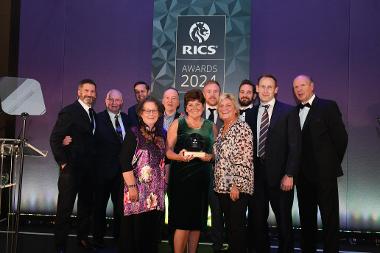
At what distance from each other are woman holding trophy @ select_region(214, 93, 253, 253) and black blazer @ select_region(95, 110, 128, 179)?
1906 millimetres

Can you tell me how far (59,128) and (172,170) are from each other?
155 centimetres

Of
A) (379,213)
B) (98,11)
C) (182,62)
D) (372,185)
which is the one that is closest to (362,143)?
(372,185)

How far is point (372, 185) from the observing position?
5820 mm

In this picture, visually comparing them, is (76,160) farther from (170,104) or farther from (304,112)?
(304,112)

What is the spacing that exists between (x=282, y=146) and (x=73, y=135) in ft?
7.45

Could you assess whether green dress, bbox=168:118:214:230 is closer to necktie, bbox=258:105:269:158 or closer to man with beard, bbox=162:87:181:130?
necktie, bbox=258:105:269:158

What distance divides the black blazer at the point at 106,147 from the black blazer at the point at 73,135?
0.35 meters

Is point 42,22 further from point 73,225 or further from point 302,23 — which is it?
point 302,23

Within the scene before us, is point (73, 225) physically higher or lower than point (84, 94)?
lower

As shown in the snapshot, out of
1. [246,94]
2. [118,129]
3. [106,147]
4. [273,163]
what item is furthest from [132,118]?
[273,163]

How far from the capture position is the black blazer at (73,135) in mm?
A: 4570

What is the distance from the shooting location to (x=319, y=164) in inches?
170

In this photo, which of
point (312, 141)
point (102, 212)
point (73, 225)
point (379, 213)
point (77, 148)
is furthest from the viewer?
point (73, 225)

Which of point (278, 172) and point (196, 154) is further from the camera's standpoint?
point (278, 172)
